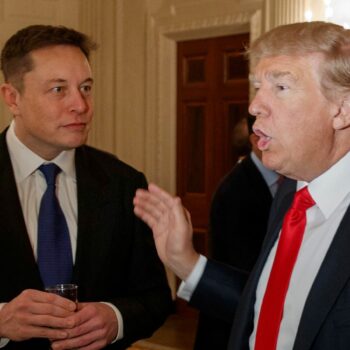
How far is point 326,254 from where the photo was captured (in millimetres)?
1553

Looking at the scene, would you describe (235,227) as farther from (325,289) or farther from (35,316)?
(325,289)

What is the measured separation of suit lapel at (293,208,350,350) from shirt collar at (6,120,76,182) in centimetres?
104

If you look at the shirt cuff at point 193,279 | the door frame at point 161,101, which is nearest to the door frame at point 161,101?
the door frame at point 161,101

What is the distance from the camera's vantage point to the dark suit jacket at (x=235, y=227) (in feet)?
9.73

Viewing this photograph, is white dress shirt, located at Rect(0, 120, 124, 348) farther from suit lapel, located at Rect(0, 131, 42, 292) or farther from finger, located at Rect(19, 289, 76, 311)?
finger, located at Rect(19, 289, 76, 311)

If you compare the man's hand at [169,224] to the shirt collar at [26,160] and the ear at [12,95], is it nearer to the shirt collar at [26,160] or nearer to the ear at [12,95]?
the shirt collar at [26,160]

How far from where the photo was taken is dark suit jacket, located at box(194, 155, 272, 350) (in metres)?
2.96

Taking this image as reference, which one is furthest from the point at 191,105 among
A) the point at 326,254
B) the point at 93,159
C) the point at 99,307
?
the point at 326,254

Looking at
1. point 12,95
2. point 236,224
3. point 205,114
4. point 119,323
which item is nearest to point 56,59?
point 12,95

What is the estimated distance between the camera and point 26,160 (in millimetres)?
2246

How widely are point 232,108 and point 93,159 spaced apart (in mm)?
4047

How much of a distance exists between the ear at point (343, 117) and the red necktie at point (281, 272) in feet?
0.66

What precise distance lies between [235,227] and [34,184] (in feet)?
3.43

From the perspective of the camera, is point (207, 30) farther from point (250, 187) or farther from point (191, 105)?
point (250, 187)
